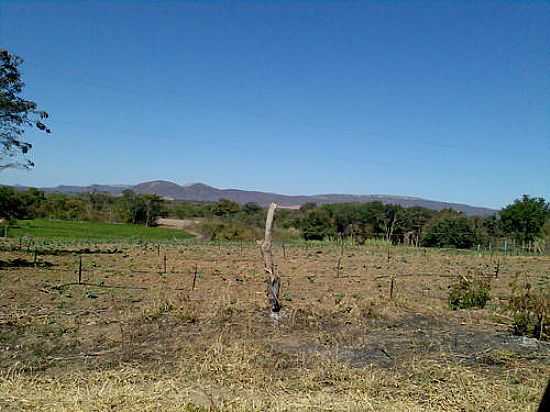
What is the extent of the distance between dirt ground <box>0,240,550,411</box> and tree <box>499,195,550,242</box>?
30637 millimetres

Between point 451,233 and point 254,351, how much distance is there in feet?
118

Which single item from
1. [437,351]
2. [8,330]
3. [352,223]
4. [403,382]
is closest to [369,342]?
[437,351]

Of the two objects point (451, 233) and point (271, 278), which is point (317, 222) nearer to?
point (451, 233)

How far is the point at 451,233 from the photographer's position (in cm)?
3919

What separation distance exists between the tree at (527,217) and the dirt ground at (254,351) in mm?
30637

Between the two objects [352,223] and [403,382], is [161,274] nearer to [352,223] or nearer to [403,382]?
[403,382]

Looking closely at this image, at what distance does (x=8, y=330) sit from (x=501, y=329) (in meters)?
8.02

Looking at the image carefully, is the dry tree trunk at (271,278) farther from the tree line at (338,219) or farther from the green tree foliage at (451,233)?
the green tree foliage at (451,233)

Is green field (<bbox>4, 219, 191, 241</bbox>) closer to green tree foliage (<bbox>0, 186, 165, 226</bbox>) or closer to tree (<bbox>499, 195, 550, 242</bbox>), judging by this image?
green tree foliage (<bbox>0, 186, 165, 226</bbox>)

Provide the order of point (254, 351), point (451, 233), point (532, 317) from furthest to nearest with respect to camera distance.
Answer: point (451, 233), point (532, 317), point (254, 351)

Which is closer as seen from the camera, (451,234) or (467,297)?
(467,297)

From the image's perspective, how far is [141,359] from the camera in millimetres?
6070

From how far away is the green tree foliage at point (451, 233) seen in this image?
129ft

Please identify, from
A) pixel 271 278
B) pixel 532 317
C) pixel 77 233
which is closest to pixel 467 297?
pixel 532 317
